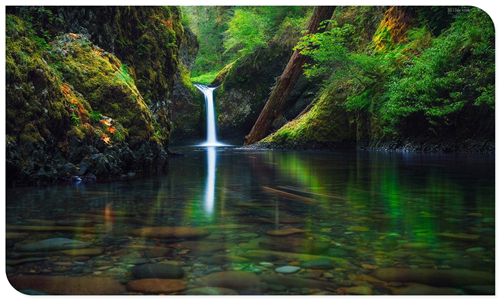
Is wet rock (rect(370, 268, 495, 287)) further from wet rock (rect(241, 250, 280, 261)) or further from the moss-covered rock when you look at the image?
the moss-covered rock

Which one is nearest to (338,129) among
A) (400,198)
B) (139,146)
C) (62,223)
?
(139,146)

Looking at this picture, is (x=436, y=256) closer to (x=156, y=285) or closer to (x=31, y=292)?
(x=156, y=285)

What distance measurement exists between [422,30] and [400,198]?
34.3ft

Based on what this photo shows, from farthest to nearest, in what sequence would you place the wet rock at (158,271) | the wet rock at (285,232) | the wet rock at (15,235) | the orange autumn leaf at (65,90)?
1. the orange autumn leaf at (65,90)
2. the wet rock at (285,232)
3. the wet rock at (15,235)
4. the wet rock at (158,271)

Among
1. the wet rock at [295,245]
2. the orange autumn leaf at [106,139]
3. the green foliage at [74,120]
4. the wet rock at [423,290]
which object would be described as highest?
the green foliage at [74,120]

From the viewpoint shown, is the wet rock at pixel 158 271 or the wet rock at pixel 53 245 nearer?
the wet rock at pixel 158 271

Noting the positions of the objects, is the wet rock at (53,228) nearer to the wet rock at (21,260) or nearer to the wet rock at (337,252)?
the wet rock at (21,260)

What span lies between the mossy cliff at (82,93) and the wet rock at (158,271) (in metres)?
2.86

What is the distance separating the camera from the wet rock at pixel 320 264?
1.57 meters

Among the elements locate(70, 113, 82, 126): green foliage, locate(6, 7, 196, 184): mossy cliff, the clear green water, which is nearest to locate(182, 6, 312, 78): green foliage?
locate(6, 7, 196, 184): mossy cliff

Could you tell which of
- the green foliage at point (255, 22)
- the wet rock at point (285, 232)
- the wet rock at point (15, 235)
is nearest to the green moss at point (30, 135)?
the wet rock at point (15, 235)

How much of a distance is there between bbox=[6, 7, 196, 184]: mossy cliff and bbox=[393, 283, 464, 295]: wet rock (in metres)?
3.64

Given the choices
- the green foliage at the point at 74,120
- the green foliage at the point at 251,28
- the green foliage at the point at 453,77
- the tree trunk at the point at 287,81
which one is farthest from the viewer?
the green foliage at the point at 251,28

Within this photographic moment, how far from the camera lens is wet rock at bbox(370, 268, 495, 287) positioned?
1413 millimetres
